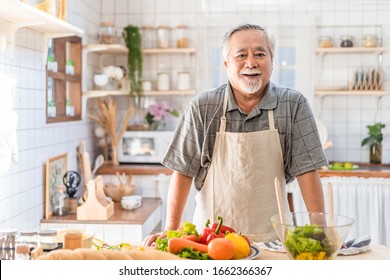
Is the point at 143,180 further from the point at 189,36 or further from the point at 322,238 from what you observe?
the point at 322,238

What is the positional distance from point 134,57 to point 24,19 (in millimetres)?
1384

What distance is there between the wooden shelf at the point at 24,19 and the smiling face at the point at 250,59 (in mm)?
655

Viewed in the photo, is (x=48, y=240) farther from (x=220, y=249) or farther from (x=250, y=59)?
(x=250, y=59)

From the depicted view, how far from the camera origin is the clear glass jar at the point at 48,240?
3.98 feet

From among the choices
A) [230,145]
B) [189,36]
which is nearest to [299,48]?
[189,36]

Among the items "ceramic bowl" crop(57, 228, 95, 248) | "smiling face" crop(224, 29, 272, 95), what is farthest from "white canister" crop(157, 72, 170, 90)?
"ceramic bowl" crop(57, 228, 95, 248)

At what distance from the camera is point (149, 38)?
3430 millimetres

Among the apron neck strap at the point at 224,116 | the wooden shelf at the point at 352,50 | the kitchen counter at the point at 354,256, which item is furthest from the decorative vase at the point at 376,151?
the kitchen counter at the point at 354,256

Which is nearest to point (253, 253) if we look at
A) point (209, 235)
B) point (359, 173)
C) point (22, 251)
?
point (209, 235)

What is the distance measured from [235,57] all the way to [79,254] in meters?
0.68

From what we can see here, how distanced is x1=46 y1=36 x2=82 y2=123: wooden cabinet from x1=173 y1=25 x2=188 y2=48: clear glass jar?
677mm

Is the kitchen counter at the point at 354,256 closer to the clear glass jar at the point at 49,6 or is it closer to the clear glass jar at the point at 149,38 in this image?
the clear glass jar at the point at 49,6

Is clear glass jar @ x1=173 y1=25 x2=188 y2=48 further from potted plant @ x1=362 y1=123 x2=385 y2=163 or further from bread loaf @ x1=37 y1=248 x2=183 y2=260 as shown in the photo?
bread loaf @ x1=37 y1=248 x2=183 y2=260

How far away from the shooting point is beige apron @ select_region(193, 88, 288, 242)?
1571 millimetres
